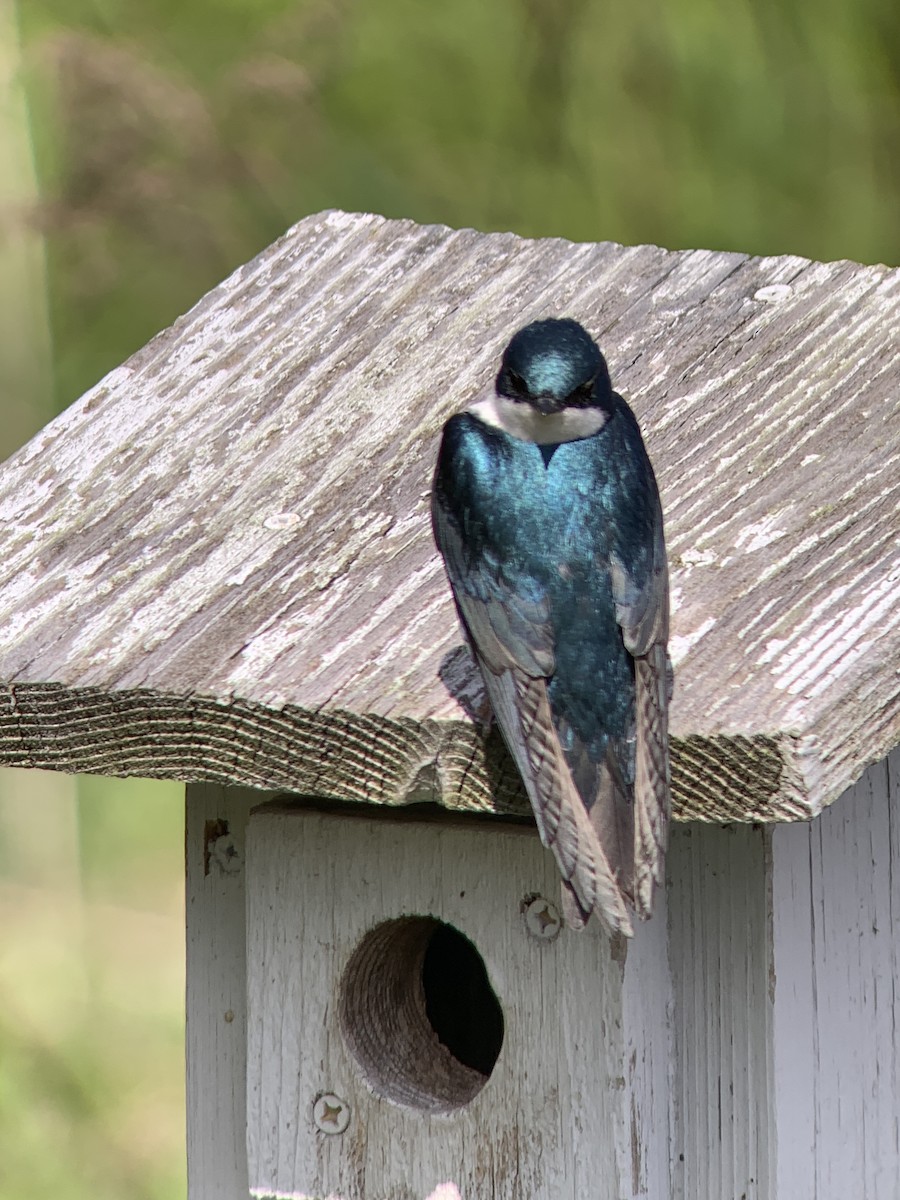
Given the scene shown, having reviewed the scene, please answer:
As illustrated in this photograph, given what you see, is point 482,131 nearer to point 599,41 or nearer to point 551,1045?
point 599,41

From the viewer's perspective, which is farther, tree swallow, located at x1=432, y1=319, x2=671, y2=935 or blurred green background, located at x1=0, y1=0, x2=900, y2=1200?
blurred green background, located at x1=0, y1=0, x2=900, y2=1200

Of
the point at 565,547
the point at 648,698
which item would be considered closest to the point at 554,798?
the point at 648,698

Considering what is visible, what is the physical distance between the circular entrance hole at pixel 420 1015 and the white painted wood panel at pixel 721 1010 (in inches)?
8.3

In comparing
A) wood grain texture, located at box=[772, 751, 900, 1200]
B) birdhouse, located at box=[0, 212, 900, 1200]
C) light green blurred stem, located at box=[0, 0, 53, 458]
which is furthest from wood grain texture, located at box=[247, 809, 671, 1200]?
light green blurred stem, located at box=[0, 0, 53, 458]

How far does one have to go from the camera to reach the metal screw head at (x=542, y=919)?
1700 mm

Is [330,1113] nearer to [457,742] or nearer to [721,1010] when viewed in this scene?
[721,1010]

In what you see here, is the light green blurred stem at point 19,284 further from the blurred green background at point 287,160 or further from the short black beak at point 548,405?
the short black beak at point 548,405

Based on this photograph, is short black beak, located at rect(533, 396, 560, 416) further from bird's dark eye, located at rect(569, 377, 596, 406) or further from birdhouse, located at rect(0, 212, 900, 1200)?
birdhouse, located at rect(0, 212, 900, 1200)

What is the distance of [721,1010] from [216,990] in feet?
1.88

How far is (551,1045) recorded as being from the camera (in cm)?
171

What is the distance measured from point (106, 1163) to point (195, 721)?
196 centimetres

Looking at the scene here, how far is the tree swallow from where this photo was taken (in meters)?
1.34

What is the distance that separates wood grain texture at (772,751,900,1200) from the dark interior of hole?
1.27 ft

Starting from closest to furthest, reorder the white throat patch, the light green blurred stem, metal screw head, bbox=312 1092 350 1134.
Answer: the white throat patch
metal screw head, bbox=312 1092 350 1134
the light green blurred stem
